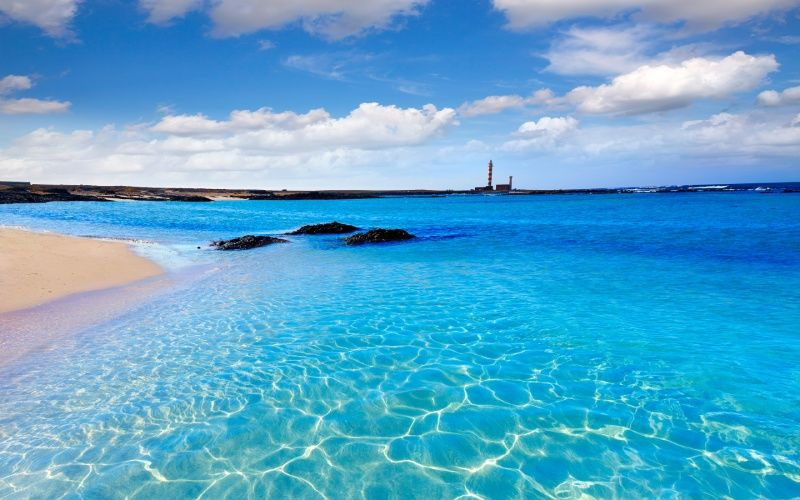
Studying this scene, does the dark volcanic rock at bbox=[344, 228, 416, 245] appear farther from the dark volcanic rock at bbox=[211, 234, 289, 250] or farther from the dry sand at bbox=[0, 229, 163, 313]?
the dry sand at bbox=[0, 229, 163, 313]

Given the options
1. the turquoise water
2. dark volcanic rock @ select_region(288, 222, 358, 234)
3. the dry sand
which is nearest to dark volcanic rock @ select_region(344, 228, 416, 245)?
dark volcanic rock @ select_region(288, 222, 358, 234)

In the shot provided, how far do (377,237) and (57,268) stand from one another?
20.1 m

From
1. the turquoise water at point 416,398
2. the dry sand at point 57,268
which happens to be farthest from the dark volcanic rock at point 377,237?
the turquoise water at point 416,398

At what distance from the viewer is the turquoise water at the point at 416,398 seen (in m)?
6.18

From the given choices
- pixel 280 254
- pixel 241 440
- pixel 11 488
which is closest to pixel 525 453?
pixel 241 440

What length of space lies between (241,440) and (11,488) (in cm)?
299

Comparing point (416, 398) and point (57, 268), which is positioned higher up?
point (57, 268)

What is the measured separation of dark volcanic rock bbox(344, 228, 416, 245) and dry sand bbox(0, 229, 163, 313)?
1425cm

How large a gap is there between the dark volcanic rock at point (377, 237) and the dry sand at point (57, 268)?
561 inches

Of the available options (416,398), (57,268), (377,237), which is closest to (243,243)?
(377,237)

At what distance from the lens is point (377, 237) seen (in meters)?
33.6

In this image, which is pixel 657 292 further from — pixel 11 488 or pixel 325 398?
pixel 11 488

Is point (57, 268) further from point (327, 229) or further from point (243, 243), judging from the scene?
point (327, 229)

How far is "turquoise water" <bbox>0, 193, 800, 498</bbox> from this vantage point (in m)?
6.18
